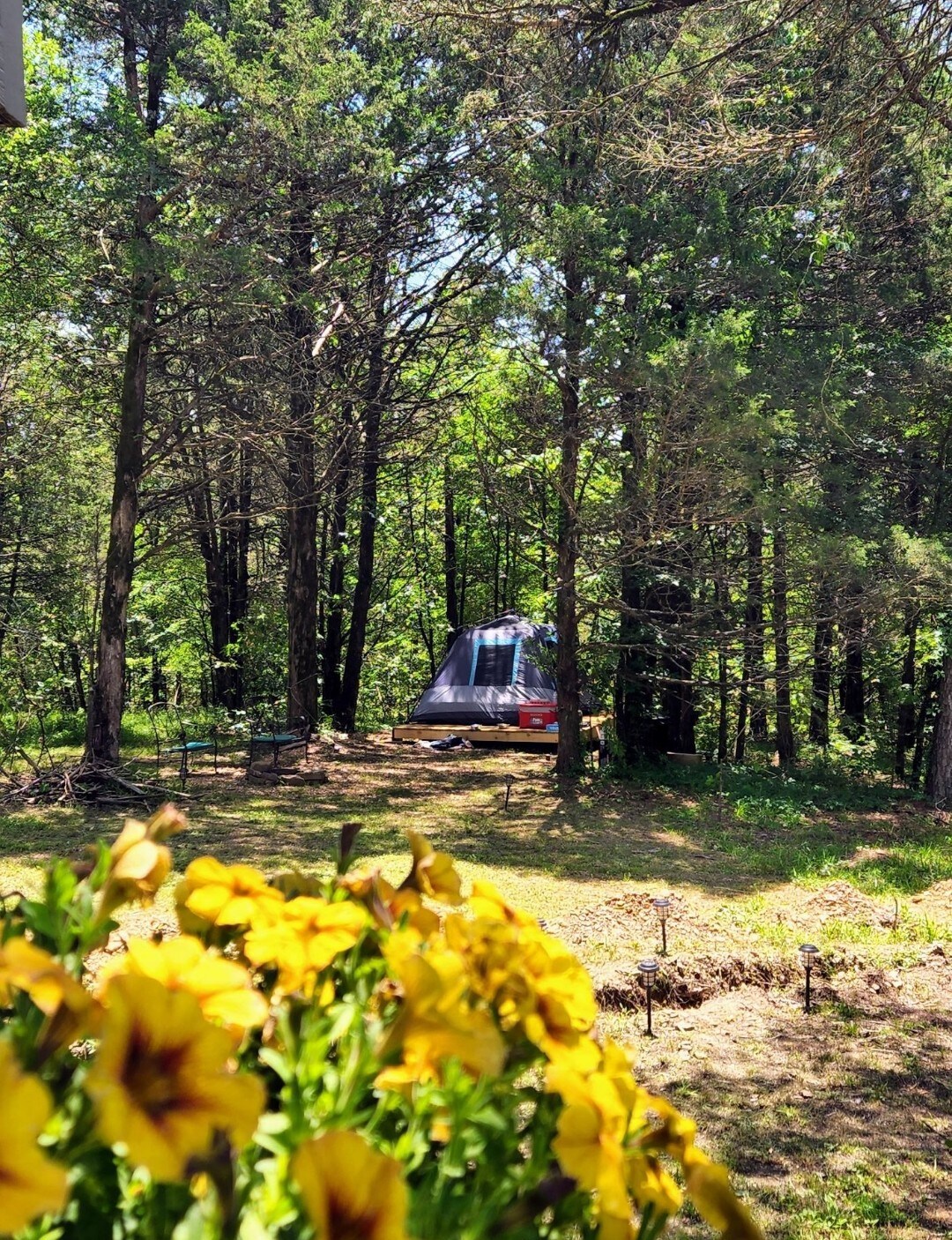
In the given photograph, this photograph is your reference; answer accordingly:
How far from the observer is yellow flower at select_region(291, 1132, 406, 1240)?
0.42 metres

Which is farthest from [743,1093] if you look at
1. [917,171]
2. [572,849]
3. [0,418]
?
[0,418]

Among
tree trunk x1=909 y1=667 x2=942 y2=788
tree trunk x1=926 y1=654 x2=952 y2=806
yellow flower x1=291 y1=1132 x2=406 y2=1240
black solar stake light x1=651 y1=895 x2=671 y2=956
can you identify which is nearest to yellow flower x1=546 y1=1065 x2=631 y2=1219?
yellow flower x1=291 y1=1132 x2=406 y2=1240

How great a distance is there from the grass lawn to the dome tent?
246cm

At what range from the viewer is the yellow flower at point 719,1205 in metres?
0.52

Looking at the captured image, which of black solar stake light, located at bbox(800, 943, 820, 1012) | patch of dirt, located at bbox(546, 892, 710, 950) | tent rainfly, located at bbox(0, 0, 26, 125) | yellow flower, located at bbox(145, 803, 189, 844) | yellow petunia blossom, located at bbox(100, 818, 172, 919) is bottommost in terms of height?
patch of dirt, located at bbox(546, 892, 710, 950)

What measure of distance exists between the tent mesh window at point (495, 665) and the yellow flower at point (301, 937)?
1393 cm

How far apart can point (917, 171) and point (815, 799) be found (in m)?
5.99

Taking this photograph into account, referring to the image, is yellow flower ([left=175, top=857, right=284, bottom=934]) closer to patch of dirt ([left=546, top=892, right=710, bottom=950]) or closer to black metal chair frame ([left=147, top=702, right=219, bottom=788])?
patch of dirt ([left=546, top=892, right=710, bottom=950])

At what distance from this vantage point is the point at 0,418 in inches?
429

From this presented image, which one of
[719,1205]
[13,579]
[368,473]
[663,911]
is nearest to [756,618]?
[368,473]

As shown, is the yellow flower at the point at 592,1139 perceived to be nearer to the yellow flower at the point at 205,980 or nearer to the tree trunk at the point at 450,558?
the yellow flower at the point at 205,980

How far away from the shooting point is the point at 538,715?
44.0 ft

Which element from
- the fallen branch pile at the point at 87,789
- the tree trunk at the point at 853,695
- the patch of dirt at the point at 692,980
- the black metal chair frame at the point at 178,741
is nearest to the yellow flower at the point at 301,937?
the patch of dirt at the point at 692,980

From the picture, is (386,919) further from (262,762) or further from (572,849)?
(262,762)
